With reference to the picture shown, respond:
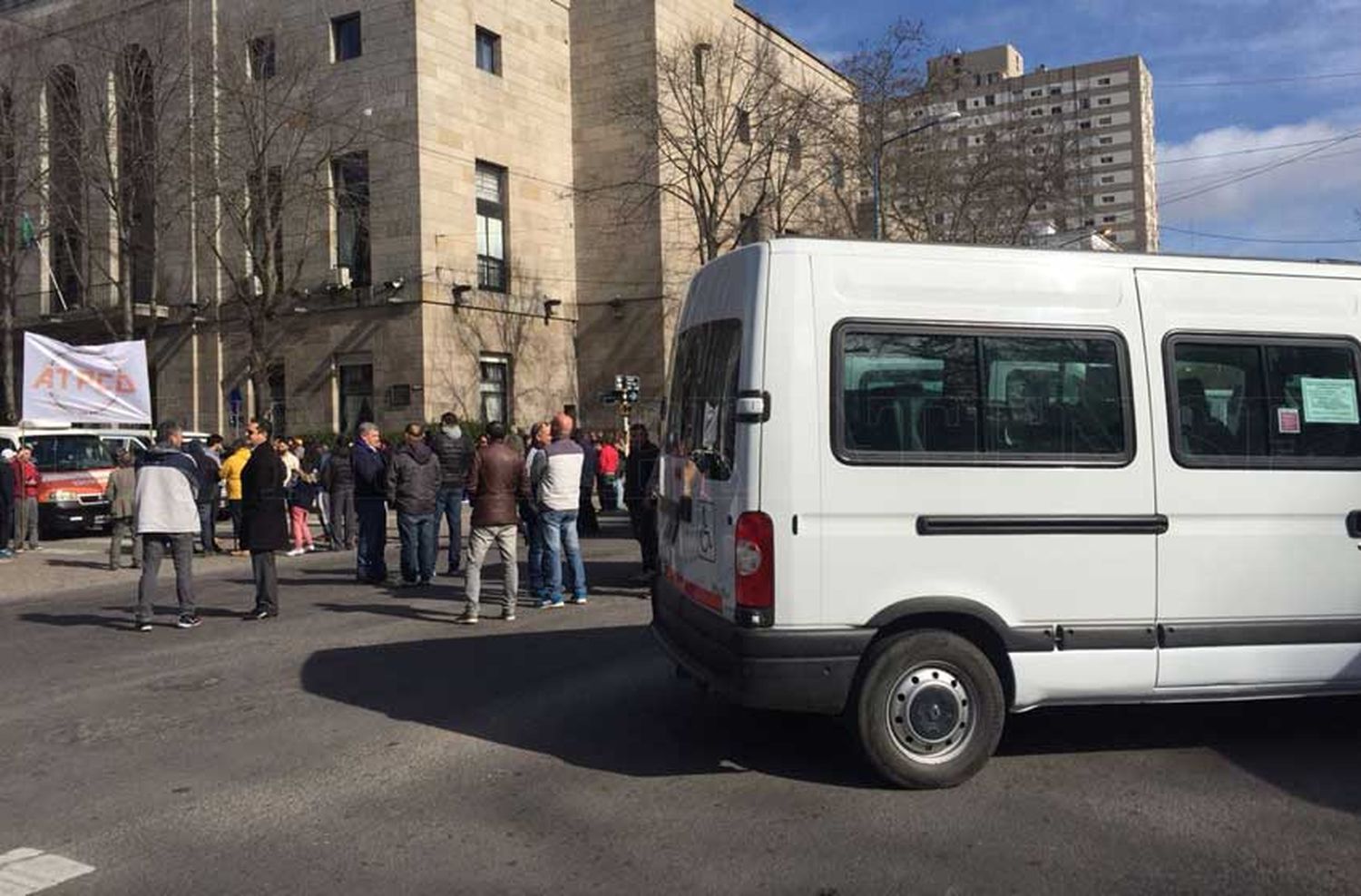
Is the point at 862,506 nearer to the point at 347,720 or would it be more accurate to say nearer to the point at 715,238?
the point at 347,720

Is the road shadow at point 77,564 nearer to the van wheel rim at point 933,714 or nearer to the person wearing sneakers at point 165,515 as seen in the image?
the person wearing sneakers at point 165,515

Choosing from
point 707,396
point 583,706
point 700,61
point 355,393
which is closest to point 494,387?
point 355,393

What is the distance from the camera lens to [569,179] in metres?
36.8

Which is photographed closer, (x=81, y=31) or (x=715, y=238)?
(x=81, y=31)

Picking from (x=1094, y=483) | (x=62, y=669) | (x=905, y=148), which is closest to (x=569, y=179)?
(x=905, y=148)

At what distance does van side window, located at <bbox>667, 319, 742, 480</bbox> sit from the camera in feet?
16.7

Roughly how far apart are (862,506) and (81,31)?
3209 cm

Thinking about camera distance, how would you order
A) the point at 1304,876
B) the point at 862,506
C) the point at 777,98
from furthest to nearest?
1. the point at 777,98
2. the point at 862,506
3. the point at 1304,876

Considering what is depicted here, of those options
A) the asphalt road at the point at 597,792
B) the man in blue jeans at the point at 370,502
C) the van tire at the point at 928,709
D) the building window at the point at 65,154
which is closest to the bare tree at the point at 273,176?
the building window at the point at 65,154

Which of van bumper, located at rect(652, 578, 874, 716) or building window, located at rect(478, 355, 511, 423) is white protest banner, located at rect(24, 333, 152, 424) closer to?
van bumper, located at rect(652, 578, 874, 716)

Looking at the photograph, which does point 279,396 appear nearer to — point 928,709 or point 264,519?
point 264,519

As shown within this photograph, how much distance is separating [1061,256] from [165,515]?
775cm

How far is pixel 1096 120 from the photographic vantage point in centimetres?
12300

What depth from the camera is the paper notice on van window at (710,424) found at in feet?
17.3
